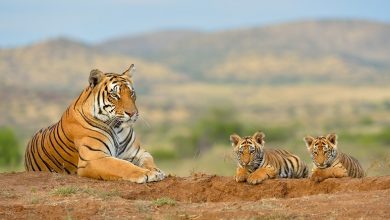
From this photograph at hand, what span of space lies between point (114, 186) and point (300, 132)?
110 ft

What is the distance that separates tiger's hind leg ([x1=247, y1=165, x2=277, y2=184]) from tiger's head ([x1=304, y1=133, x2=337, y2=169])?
0.50 metres

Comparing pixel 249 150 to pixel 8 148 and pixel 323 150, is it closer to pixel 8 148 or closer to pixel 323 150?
pixel 323 150

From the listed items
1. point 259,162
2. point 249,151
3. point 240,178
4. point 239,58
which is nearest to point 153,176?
point 240,178

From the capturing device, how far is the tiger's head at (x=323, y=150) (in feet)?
30.5

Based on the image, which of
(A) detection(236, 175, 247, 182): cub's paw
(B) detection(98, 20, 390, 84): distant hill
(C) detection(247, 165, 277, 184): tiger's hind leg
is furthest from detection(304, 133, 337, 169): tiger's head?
(B) detection(98, 20, 390, 84): distant hill

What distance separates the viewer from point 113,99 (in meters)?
9.84

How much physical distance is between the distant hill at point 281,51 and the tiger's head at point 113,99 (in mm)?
93518

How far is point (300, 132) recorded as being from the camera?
41.9 metres

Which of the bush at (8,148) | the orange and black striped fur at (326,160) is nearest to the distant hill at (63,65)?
the bush at (8,148)

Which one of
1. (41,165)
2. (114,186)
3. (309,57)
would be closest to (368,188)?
(114,186)

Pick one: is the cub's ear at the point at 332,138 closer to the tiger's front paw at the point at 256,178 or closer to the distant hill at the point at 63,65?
the tiger's front paw at the point at 256,178

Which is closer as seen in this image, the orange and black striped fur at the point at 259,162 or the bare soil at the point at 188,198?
the bare soil at the point at 188,198

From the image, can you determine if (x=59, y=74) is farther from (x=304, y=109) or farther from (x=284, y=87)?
(x=304, y=109)

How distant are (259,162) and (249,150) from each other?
223mm
